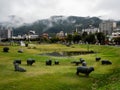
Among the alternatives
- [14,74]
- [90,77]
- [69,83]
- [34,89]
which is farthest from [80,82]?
[14,74]

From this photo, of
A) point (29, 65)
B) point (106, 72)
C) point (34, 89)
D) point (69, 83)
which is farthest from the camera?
point (29, 65)

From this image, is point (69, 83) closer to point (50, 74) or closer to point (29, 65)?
point (50, 74)

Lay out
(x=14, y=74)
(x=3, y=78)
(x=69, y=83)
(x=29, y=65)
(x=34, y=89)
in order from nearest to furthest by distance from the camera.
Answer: (x=34, y=89) → (x=69, y=83) → (x=3, y=78) → (x=14, y=74) → (x=29, y=65)

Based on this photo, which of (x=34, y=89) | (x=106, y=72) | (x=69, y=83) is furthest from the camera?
(x=106, y=72)

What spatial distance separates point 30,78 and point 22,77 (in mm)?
1530

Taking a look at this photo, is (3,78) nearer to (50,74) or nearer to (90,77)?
(50,74)

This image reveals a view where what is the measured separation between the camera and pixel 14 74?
50250mm

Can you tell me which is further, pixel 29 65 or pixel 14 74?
pixel 29 65

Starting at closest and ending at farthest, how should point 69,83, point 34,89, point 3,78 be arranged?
1. point 34,89
2. point 69,83
3. point 3,78

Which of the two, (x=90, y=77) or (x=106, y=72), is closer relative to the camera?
(x=90, y=77)

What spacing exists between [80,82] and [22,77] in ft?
29.9

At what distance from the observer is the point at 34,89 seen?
129ft

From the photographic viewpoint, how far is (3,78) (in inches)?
1847

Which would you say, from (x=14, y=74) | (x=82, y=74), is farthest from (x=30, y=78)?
(x=82, y=74)
